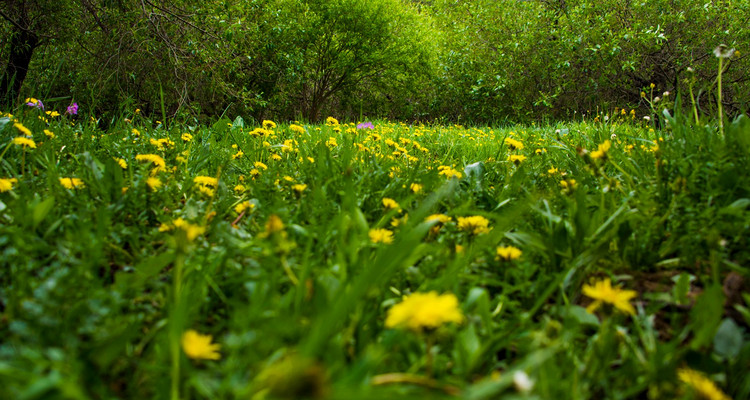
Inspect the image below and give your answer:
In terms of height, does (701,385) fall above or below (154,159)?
above

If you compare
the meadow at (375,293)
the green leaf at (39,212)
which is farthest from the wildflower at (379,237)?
the green leaf at (39,212)

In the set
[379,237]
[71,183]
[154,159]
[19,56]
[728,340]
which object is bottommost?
[19,56]

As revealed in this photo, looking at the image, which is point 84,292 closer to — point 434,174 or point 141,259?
point 141,259

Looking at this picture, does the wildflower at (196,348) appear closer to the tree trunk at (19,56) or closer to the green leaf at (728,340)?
the green leaf at (728,340)

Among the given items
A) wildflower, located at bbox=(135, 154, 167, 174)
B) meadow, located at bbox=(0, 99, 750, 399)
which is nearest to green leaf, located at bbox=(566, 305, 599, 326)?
meadow, located at bbox=(0, 99, 750, 399)

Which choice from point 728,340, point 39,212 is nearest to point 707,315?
point 728,340

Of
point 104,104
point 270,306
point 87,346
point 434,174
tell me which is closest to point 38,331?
point 87,346

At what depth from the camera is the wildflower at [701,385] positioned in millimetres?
555

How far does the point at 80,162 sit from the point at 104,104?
4166mm

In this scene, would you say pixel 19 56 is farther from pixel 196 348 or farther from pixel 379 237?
pixel 196 348

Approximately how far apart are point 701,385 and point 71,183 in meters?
1.53

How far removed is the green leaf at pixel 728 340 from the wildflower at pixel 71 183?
1549mm

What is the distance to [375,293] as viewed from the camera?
0.81m

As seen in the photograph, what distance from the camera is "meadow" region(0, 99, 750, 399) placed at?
59cm
